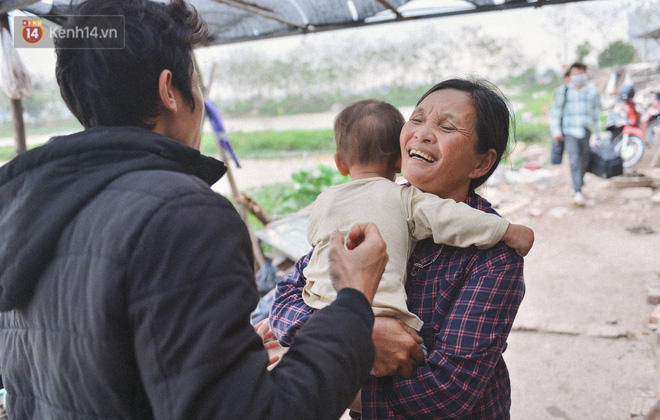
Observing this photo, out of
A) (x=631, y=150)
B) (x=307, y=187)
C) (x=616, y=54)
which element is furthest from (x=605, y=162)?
(x=616, y=54)

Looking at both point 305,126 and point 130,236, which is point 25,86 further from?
point 305,126

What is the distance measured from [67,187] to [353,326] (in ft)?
2.04

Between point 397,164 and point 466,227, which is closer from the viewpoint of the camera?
point 466,227

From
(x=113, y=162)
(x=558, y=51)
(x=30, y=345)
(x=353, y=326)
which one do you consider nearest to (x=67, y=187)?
(x=113, y=162)

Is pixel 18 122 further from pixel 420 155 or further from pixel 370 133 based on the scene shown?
pixel 420 155

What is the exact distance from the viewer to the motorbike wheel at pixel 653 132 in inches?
394

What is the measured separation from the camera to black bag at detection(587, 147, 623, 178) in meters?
7.48

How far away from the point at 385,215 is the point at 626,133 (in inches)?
371

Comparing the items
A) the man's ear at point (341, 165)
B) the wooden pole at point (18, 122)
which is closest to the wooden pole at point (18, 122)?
the wooden pole at point (18, 122)

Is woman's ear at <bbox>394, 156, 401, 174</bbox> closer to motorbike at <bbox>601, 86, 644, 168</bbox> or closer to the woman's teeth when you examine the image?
the woman's teeth

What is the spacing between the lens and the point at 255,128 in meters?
24.8

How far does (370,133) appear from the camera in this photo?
5.22 feet

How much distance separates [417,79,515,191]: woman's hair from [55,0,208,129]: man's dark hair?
842 mm

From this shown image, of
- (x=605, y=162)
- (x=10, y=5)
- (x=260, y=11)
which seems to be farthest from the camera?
(x=605, y=162)
